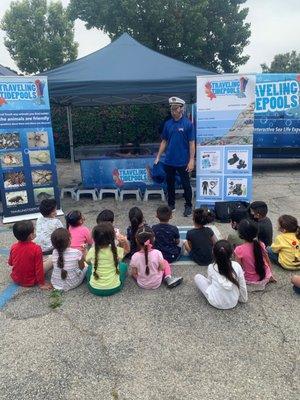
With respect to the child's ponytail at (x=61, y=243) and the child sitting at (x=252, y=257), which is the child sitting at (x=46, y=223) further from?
the child sitting at (x=252, y=257)

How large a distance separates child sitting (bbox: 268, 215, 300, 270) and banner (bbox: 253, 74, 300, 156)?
20.6ft

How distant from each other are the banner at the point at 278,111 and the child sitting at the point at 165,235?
258 inches

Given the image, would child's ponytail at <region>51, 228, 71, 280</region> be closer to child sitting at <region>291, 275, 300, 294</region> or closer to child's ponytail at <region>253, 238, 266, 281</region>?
child's ponytail at <region>253, 238, 266, 281</region>

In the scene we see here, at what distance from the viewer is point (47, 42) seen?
18.3m

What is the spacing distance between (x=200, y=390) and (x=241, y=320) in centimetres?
93

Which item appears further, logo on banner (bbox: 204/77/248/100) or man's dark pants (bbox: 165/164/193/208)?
man's dark pants (bbox: 165/164/193/208)

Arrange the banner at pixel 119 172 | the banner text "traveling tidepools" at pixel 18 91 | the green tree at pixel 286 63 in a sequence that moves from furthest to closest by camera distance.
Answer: the green tree at pixel 286 63
the banner at pixel 119 172
the banner text "traveling tidepools" at pixel 18 91

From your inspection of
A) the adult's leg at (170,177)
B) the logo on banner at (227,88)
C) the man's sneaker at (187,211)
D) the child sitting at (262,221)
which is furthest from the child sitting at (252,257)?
the logo on banner at (227,88)

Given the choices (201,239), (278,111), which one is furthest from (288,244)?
(278,111)

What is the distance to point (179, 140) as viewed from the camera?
19.2 feet

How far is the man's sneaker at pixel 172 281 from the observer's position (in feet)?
12.0

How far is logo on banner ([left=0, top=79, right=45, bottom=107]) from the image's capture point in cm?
564

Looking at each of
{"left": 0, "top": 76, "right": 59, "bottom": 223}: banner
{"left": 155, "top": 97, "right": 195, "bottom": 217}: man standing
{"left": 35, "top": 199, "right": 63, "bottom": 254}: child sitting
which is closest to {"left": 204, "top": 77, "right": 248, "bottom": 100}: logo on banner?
{"left": 155, "top": 97, "right": 195, "bottom": 217}: man standing

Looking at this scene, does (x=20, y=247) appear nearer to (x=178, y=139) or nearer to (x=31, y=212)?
(x=31, y=212)
